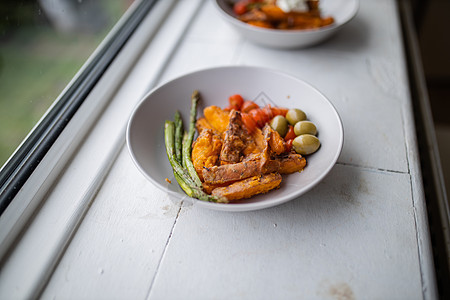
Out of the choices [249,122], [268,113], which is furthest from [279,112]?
[249,122]

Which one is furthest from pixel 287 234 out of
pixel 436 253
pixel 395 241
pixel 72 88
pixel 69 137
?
pixel 72 88

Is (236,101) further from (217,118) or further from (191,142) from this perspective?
(191,142)

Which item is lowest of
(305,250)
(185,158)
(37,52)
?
(305,250)

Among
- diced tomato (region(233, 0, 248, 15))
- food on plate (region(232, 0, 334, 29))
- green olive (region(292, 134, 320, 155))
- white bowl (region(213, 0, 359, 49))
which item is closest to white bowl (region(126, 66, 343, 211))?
green olive (region(292, 134, 320, 155))

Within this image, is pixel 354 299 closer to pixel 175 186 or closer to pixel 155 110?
pixel 175 186

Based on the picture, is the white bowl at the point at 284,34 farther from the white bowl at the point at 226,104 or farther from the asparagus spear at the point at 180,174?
the asparagus spear at the point at 180,174

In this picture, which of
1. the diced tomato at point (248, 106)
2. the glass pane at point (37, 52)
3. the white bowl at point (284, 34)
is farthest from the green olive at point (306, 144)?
the glass pane at point (37, 52)
